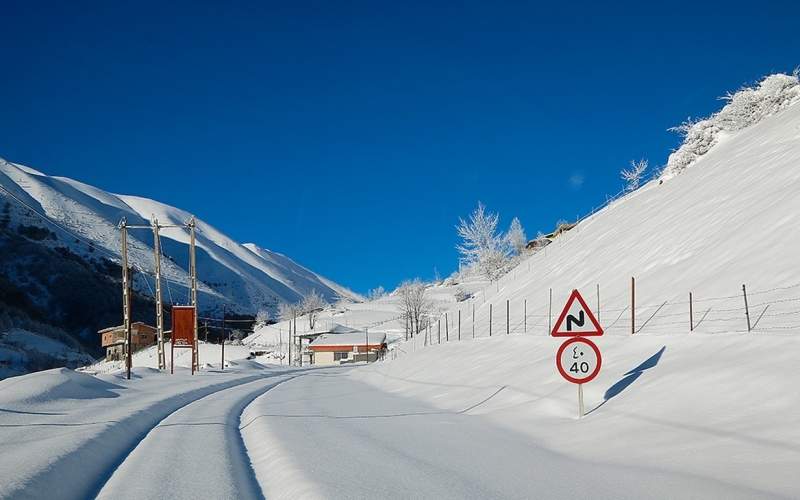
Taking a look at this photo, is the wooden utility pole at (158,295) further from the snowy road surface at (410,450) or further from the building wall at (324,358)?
the building wall at (324,358)

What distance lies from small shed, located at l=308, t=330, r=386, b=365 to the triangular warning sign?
85393 mm

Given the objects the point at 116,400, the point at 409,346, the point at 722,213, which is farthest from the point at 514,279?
the point at 116,400

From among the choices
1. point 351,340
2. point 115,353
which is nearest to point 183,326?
point 115,353

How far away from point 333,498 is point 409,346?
165 feet

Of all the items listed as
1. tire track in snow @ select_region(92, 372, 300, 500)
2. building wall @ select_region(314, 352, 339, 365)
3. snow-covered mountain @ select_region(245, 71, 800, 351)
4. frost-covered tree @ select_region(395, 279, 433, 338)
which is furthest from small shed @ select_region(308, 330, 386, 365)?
tire track in snow @ select_region(92, 372, 300, 500)

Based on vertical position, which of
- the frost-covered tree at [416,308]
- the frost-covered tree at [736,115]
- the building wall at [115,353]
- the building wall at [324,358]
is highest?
the frost-covered tree at [736,115]

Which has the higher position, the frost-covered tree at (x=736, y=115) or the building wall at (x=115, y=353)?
the frost-covered tree at (x=736, y=115)

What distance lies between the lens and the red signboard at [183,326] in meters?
45.8

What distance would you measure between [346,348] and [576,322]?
3558 inches

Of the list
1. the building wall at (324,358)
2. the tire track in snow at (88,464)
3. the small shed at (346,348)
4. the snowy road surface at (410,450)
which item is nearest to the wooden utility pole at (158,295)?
the snowy road surface at (410,450)

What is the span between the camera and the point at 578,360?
10.8 metres

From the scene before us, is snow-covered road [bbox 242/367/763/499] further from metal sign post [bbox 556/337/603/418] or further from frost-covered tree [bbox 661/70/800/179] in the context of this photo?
frost-covered tree [bbox 661/70/800/179]

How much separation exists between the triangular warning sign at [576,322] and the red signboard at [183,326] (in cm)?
3931

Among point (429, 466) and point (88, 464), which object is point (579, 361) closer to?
point (429, 466)
